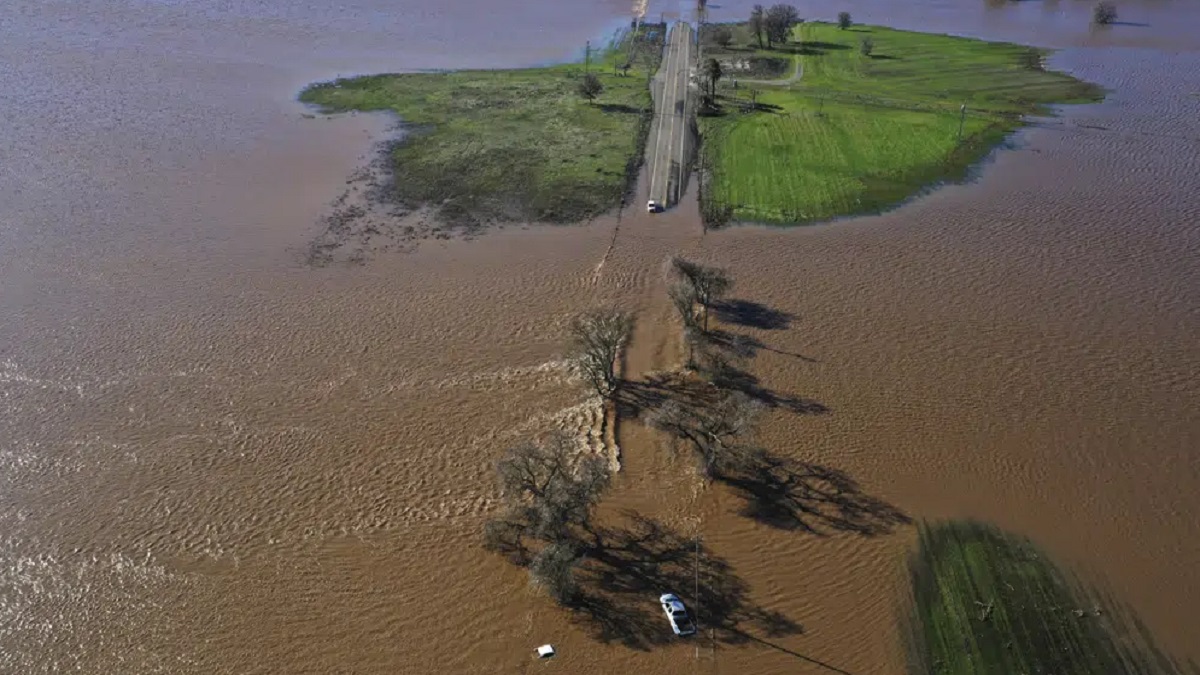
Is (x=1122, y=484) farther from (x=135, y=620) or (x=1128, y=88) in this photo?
(x=1128, y=88)

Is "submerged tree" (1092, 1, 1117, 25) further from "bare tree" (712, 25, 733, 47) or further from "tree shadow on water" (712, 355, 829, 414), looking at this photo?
"tree shadow on water" (712, 355, 829, 414)

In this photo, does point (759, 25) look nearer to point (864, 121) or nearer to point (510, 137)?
point (864, 121)

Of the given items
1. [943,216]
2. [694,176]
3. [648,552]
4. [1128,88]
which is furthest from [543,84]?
[648,552]

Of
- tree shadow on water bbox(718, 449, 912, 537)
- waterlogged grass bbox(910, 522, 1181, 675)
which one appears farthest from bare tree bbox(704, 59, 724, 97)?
waterlogged grass bbox(910, 522, 1181, 675)

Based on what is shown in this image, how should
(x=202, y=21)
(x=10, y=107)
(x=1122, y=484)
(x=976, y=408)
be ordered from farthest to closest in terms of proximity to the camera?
(x=202, y=21) → (x=10, y=107) → (x=976, y=408) → (x=1122, y=484)

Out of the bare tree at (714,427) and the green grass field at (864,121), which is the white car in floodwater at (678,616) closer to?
the bare tree at (714,427)

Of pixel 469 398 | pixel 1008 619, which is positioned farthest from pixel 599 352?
pixel 1008 619

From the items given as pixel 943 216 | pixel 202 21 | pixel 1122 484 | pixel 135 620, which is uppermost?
pixel 202 21
